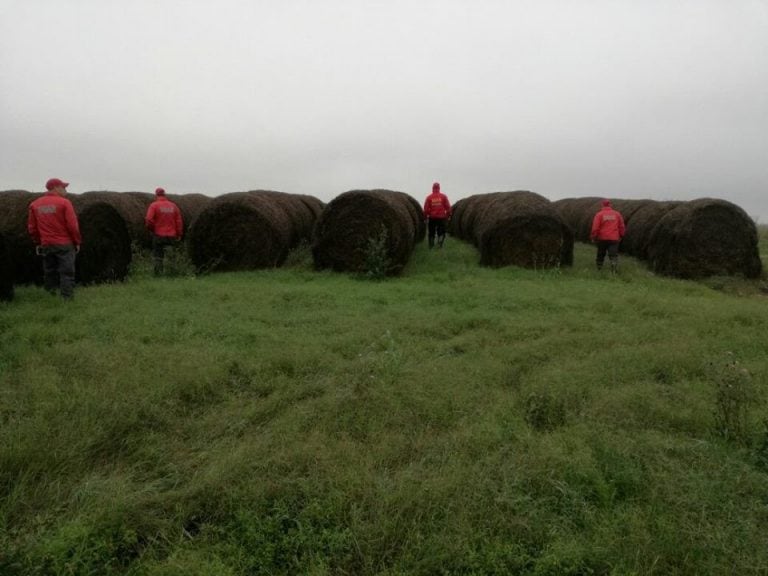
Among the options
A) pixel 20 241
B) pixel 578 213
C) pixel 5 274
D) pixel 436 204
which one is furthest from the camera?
pixel 578 213

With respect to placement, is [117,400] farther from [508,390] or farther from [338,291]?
[338,291]

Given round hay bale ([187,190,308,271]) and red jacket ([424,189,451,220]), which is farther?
red jacket ([424,189,451,220])

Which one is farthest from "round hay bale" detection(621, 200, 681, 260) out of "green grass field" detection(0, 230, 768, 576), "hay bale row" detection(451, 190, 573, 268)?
"green grass field" detection(0, 230, 768, 576)

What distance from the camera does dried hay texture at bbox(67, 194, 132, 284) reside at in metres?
9.69

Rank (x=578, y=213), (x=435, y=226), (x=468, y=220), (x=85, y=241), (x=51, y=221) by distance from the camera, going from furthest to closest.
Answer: (x=578, y=213) → (x=468, y=220) → (x=435, y=226) → (x=85, y=241) → (x=51, y=221)

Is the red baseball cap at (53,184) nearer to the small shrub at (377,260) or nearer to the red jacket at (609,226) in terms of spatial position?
the small shrub at (377,260)

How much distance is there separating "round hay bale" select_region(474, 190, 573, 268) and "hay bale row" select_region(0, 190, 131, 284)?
7539 millimetres

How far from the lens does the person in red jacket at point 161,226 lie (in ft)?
35.5

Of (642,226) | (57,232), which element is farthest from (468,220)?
(57,232)

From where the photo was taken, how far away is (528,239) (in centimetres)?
1215

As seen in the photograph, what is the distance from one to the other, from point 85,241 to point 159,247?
1.49 m

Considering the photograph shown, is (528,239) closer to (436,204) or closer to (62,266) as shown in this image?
(436,204)

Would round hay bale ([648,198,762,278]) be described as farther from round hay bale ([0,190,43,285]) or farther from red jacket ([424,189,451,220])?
round hay bale ([0,190,43,285])

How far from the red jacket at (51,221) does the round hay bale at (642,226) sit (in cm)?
1236
